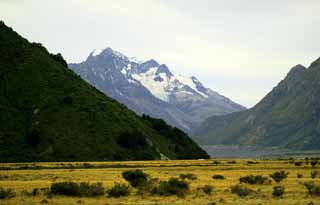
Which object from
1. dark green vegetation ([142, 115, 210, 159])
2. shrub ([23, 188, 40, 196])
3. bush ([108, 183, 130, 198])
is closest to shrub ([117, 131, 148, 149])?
dark green vegetation ([142, 115, 210, 159])

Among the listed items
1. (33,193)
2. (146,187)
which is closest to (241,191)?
(146,187)

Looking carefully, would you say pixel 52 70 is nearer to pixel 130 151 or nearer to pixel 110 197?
pixel 130 151

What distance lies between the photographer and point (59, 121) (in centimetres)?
12688

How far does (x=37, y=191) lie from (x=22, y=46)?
366ft

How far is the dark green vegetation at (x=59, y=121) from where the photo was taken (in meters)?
120

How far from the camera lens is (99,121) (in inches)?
5217

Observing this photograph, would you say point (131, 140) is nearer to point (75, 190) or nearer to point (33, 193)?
point (33, 193)

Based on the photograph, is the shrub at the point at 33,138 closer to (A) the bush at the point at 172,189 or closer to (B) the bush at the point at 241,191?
(A) the bush at the point at 172,189

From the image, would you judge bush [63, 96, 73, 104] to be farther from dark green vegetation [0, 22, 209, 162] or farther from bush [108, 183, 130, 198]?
bush [108, 183, 130, 198]

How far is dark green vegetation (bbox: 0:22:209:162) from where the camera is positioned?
395 feet

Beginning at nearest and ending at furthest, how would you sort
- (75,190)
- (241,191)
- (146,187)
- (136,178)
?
(75,190) < (241,191) < (146,187) < (136,178)

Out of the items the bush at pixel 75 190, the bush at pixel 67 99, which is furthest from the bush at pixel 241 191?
the bush at pixel 67 99

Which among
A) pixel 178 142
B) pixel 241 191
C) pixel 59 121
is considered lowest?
pixel 241 191

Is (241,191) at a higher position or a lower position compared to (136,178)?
lower
